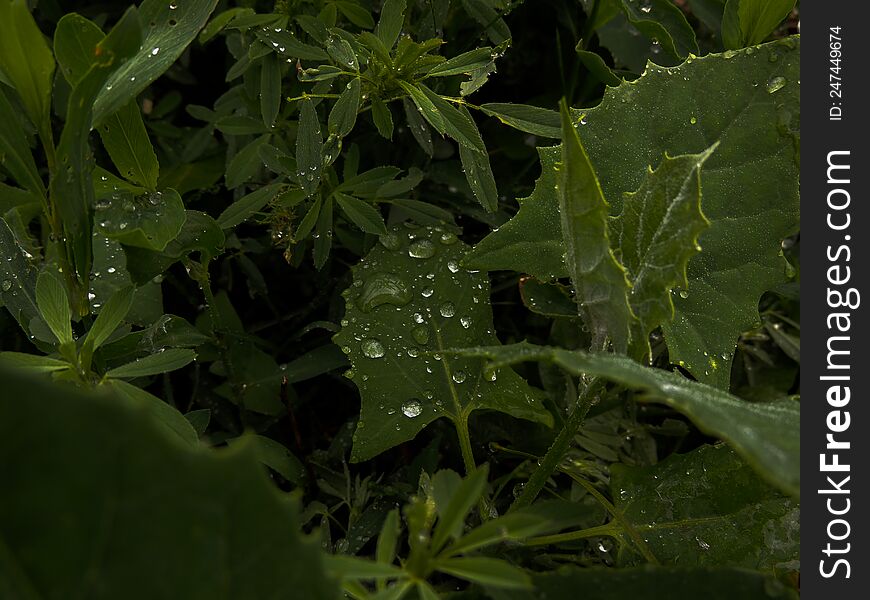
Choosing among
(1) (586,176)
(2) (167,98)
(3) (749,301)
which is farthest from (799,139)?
(2) (167,98)

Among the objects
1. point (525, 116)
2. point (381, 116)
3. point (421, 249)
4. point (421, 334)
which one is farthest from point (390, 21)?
point (421, 334)

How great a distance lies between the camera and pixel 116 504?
56 centimetres

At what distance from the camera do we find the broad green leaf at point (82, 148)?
2.69ft

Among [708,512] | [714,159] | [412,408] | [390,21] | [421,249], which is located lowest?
[708,512]

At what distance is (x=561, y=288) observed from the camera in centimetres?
132

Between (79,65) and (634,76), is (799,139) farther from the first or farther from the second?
(79,65)

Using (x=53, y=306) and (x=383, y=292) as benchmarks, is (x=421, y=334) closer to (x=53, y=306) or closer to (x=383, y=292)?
(x=383, y=292)

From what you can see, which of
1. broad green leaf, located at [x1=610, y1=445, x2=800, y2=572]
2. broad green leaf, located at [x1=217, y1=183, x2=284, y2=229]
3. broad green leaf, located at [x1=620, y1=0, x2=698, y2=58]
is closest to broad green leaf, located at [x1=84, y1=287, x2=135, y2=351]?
broad green leaf, located at [x1=217, y1=183, x2=284, y2=229]

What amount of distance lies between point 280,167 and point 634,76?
2.20 ft

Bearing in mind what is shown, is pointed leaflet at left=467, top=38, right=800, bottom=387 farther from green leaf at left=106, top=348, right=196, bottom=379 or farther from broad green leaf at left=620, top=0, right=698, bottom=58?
green leaf at left=106, top=348, right=196, bottom=379

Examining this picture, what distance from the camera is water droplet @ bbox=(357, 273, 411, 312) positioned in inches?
49.1

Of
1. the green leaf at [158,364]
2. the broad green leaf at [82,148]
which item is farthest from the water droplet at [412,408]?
the broad green leaf at [82,148]

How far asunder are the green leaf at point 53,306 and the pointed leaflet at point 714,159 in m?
0.55

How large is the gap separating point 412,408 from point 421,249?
0.26 metres
